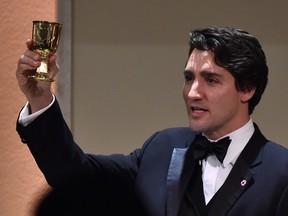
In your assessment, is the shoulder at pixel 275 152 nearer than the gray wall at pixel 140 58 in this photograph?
Yes

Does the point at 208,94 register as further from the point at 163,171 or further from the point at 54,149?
the point at 54,149

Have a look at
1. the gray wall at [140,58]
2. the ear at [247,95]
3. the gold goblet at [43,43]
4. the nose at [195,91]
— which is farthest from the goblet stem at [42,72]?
the gray wall at [140,58]

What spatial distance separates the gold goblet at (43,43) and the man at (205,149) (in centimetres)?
2

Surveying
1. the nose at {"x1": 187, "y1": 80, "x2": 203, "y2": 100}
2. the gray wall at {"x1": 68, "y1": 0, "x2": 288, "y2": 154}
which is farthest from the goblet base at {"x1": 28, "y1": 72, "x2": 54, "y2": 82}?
the gray wall at {"x1": 68, "y1": 0, "x2": 288, "y2": 154}

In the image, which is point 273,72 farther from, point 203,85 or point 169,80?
point 203,85

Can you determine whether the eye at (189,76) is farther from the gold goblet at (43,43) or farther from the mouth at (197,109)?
the gold goblet at (43,43)

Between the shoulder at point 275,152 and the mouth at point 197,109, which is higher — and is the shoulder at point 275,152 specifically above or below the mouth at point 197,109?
below

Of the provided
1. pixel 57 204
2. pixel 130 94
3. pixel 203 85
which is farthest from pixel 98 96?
pixel 57 204

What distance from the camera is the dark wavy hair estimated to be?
3.70 ft

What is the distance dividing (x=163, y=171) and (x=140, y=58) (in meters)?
0.54

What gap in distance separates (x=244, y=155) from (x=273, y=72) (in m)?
0.59

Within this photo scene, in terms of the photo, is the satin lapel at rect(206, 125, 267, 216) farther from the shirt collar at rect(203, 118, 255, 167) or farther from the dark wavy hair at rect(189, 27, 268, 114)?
the dark wavy hair at rect(189, 27, 268, 114)

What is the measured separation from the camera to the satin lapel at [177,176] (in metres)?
1.11

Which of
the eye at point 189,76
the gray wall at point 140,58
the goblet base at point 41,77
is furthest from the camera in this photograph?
the gray wall at point 140,58
